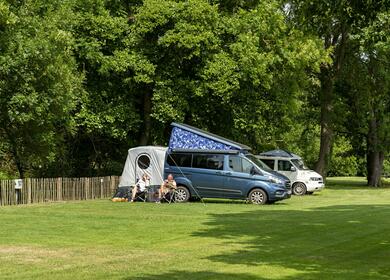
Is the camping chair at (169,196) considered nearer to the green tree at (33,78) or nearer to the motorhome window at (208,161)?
the motorhome window at (208,161)

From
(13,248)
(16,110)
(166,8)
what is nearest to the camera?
(13,248)

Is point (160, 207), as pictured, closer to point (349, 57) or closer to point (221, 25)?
point (221, 25)

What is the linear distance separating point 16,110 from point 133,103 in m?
10.1

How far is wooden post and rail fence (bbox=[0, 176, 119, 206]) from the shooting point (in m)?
23.4

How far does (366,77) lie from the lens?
45.1m

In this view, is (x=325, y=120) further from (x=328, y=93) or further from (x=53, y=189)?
(x=53, y=189)

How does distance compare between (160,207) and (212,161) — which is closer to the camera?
(160,207)

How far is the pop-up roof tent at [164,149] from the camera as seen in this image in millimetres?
26203

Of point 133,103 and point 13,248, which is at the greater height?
point 133,103

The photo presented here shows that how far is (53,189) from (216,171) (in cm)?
650

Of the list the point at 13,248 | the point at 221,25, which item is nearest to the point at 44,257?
the point at 13,248

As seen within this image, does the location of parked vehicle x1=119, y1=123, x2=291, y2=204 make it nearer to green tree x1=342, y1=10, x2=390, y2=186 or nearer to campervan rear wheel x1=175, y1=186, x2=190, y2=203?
campervan rear wheel x1=175, y1=186, x2=190, y2=203

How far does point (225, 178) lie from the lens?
84.3ft

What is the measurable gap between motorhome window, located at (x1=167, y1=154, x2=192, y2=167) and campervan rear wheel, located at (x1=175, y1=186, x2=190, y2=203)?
3.60 feet
